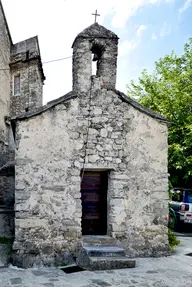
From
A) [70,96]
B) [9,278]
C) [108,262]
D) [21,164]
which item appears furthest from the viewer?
[70,96]

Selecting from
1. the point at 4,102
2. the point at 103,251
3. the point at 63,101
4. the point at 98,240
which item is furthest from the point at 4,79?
the point at 103,251

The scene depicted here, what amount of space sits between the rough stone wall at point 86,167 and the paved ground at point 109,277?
47 centimetres

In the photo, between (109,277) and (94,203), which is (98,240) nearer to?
(94,203)

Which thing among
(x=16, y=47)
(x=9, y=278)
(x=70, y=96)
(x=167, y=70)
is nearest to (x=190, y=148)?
(x=167, y=70)

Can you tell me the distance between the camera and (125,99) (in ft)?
21.1

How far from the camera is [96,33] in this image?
6.44m

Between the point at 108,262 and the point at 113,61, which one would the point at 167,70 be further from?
the point at 108,262

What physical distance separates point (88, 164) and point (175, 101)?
8760mm

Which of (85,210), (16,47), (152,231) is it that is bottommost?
(152,231)

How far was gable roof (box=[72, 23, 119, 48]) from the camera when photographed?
20.9 feet

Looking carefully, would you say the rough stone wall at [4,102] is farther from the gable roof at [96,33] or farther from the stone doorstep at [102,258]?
the gable roof at [96,33]

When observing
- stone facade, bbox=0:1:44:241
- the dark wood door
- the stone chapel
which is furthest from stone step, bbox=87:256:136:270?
stone facade, bbox=0:1:44:241

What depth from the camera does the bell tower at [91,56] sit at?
6324 millimetres

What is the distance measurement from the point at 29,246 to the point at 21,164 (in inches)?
68.7
